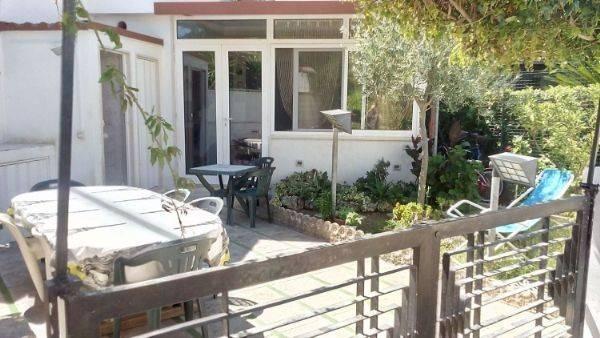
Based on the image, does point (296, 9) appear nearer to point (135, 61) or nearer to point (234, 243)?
point (135, 61)

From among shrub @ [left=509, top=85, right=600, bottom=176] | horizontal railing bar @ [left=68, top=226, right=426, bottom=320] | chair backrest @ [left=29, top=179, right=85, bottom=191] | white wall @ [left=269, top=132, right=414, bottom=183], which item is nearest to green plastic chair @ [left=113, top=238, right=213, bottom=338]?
horizontal railing bar @ [left=68, top=226, right=426, bottom=320]

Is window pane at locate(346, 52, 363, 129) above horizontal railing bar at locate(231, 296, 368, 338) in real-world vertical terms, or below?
above

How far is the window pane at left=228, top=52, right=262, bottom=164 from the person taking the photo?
8.30 m

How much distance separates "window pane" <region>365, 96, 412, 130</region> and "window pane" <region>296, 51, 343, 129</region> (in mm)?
571

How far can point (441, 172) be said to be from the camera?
23.2 ft

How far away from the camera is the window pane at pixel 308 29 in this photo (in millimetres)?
7844

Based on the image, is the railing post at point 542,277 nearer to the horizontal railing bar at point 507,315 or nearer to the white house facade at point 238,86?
the horizontal railing bar at point 507,315

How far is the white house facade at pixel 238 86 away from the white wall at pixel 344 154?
17 mm

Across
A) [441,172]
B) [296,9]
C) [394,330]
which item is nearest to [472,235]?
[394,330]

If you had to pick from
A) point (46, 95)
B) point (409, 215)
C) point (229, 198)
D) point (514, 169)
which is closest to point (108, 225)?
point (229, 198)

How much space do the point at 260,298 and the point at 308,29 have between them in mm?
5094

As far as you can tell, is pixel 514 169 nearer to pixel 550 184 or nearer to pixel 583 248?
pixel 550 184

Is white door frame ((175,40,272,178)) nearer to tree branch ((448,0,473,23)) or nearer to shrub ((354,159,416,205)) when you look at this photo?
shrub ((354,159,416,205))

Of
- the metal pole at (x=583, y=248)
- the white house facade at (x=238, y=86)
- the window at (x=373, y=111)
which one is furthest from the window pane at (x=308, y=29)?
the metal pole at (x=583, y=248)
